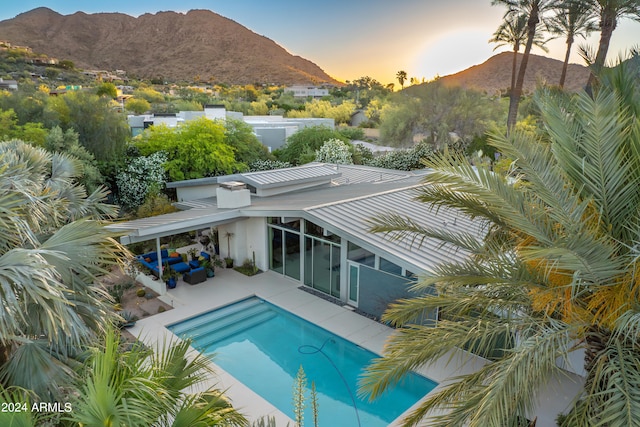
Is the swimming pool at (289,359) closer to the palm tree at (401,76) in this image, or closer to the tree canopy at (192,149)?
the tree canopy at (192,149)

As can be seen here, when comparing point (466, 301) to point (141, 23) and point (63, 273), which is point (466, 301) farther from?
point (141, 23)

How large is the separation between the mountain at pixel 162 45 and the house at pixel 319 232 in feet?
374

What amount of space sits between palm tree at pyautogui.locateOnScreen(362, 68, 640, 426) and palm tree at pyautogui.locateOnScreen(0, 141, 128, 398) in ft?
12.2

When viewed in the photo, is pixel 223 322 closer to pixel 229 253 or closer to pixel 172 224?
pixel 172 224

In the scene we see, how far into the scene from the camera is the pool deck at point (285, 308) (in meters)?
9.38

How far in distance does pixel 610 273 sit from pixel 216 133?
982 inches

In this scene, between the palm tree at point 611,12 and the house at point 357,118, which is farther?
the house at point 357,118

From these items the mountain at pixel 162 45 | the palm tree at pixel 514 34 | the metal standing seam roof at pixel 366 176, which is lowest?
the metal standing seam roof at pixel 366 176

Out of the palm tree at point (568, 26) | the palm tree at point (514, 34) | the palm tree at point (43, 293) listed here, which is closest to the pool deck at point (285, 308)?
the palm tree at point (43, 293)

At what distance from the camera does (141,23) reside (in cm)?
14450

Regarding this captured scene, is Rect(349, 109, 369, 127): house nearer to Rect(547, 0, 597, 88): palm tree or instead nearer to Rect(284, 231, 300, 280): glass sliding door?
Rect(547, 0, 597, 88): palm tree

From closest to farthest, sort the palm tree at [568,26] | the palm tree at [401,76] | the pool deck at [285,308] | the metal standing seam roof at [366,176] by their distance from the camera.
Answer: the pool deck at [285,308] < the metal standing seam roof at [366,176] < the palm tree at [568,26] < the palm tree at [401,76]

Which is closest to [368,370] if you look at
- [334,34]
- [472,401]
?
[472,401]

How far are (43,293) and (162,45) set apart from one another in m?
153
